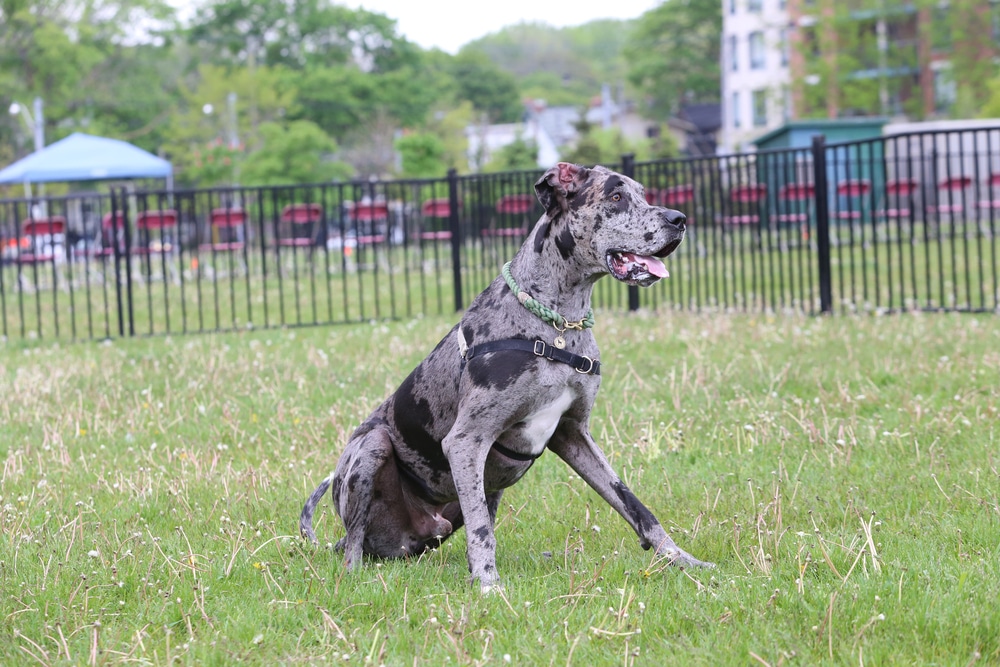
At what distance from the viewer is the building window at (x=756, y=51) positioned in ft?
212

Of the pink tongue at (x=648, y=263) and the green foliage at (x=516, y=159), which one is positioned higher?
the green foliage at (x=516, y=159)

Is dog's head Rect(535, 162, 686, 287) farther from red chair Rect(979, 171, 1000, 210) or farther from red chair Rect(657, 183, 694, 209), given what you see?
red chair Rect(657, 183, 694, 209)

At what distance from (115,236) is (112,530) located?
328 inches

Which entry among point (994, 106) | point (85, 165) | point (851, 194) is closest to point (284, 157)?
point (85, 165)

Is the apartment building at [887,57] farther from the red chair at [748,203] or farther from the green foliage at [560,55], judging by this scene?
the green foliage at [560,55]

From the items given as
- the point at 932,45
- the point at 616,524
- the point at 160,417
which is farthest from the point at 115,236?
the point at 932,45

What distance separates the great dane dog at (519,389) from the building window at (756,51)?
210 feet

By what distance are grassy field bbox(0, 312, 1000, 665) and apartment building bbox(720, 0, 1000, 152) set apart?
1601 inches

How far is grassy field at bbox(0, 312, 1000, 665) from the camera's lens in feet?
11.2

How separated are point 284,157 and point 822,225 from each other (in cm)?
3374

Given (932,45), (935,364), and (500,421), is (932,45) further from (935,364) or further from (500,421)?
(500,421)

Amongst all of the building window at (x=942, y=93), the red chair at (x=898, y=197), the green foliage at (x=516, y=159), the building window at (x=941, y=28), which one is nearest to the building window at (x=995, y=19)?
the building window at (x=941, y=28)

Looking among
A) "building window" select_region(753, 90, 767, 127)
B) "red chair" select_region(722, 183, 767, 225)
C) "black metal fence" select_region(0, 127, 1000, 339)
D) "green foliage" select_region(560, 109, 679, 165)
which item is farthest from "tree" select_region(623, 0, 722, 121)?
"red chair" select_region(722, 183, 767, 225)

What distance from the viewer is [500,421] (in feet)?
12.9
